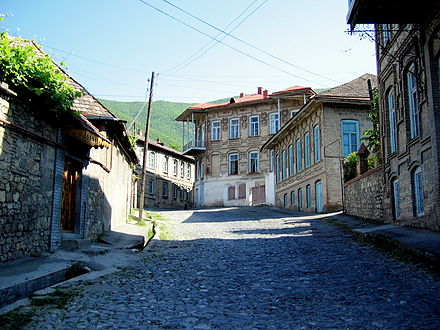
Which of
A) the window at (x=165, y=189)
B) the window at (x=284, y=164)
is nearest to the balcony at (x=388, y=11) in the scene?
the window at (x=284, y=164)

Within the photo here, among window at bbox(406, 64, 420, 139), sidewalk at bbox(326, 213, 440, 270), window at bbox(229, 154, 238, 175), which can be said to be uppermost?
window at bbox(229, 154, 238, 175)

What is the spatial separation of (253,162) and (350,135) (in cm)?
1780

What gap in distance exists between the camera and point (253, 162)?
41750mm

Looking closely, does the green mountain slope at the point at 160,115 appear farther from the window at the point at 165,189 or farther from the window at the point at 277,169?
the window at the point at 277,169

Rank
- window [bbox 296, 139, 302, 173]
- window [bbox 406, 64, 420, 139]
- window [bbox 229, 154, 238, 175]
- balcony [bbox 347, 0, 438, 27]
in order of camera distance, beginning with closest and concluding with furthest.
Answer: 1. balcony [bbox 347, 0, 438, 27]
2. window [bbox 406, 64, 420, 139]
3. window [bbox 296, 139, 302, 173]
4. window [bbox 229, 154, 238, 175]

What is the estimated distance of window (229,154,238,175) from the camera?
42531 mm

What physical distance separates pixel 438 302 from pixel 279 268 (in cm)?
328

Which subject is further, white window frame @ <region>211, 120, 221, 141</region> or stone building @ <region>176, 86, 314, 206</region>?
white window frame @ <region>211, 120, 221, 141</region>

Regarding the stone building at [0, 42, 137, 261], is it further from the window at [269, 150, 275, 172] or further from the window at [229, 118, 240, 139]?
the window at [229, 118, 240, 139]

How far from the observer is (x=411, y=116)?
13.6 meters

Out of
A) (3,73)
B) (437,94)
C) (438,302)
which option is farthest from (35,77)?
(437,94)

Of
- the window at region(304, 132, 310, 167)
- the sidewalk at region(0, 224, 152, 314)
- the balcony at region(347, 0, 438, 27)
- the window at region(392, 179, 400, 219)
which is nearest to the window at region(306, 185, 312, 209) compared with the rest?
the window at region(304, 132, 310, 167)

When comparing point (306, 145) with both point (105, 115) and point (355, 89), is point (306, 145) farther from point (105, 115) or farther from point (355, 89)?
point (105, 115)

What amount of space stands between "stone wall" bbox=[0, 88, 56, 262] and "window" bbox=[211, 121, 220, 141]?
34649 millimetres
